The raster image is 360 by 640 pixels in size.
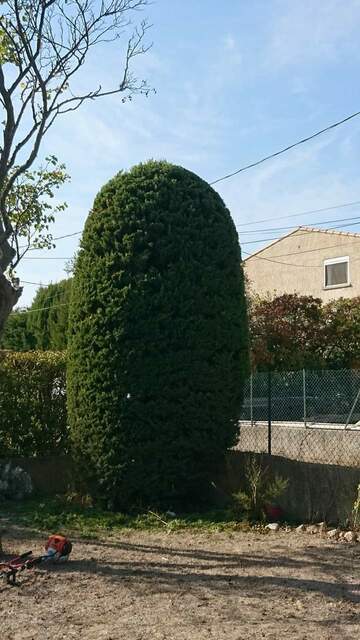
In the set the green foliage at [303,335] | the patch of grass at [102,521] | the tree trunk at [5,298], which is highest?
the green foliage at [303,335]

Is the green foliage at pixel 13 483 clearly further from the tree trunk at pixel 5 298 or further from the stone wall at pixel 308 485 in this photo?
the tree trunk at pixel 5 298

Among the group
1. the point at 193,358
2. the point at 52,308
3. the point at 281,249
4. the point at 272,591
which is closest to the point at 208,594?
→ the point at 272,591

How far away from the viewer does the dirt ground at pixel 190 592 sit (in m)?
4.89

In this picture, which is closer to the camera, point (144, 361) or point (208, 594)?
point (208, 594)

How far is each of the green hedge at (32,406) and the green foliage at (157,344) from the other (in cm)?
174

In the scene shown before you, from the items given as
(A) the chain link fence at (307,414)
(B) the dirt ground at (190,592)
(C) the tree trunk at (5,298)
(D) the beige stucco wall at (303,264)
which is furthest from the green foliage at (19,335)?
(C) the tree trunk at (5,298)

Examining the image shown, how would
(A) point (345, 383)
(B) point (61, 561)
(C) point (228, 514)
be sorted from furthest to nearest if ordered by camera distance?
(A) point (345, 383) < (C) point (228, 514) < (B) point (61, 561)

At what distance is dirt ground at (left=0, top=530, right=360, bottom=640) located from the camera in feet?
16.0

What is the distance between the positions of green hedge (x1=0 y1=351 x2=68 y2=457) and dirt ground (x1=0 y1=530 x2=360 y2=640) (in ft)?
11.0

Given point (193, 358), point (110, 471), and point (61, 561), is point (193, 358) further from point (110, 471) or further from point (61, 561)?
point (61, 561)

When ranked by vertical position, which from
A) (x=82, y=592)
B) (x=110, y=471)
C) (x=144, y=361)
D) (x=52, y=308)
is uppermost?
(x=52, y=308)

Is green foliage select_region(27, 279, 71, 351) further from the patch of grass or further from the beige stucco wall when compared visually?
the patch of grass

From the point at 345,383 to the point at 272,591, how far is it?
9.06 metres

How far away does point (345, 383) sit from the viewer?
47.2 feet
